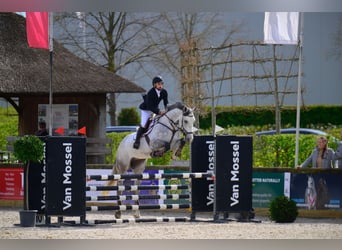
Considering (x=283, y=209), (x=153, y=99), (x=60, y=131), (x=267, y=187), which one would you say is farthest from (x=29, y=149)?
(x=60, y=131)

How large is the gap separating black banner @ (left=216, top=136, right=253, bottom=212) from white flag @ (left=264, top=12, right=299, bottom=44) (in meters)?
2.96

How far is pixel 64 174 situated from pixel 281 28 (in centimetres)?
489

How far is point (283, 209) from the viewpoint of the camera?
40.8 feet

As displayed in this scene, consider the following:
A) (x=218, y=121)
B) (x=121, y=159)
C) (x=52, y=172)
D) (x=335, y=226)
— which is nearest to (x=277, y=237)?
(x=335, y=226)

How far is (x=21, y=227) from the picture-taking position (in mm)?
11484

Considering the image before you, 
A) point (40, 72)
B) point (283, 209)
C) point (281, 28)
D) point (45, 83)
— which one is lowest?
point (283, 209)

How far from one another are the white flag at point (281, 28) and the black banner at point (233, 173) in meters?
2.96

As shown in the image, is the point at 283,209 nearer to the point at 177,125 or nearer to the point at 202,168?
the point at 202,168

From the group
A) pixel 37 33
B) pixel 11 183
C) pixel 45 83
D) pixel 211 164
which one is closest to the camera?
pixel 211 164

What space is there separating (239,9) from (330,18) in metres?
10.5

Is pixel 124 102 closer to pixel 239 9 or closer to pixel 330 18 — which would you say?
pixel 330 18

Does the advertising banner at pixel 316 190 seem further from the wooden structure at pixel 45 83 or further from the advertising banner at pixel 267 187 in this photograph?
the wooden structure at pixel 45 83

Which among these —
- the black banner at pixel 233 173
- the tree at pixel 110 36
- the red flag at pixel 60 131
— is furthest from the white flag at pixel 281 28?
the tree at pixel 110 36

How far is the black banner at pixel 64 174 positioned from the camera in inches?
454
